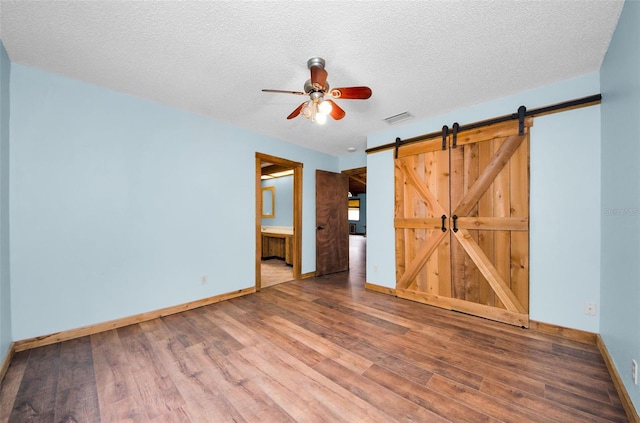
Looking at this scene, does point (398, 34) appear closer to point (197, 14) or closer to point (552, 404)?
point (197, 14)

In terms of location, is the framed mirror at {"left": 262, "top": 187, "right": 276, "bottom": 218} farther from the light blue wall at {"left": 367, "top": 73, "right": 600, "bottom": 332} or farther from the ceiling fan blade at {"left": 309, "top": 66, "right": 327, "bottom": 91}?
the light blue wall at {"left": 367, "top": 73, "right": 600, "bottom": 332}

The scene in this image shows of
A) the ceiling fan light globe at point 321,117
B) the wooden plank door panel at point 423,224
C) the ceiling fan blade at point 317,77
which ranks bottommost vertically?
the wooden plank door panel at point 423,224

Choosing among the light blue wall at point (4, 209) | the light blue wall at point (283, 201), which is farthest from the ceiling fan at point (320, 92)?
the light blue wall at point (283, 201)

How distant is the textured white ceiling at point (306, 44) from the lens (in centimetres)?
157

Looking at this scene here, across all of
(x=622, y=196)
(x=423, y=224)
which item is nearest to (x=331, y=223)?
(x=423, y=224)

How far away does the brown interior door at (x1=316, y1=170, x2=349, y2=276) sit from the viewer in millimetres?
4891

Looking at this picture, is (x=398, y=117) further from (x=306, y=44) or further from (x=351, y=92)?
(x=306, y=44)

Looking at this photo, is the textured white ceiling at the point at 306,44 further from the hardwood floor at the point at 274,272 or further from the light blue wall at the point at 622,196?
the hardwood floor at the point at 274,272

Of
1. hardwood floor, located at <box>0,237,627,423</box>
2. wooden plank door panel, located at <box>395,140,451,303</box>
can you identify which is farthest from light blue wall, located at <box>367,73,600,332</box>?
wooden plank door panel, located at <box>395,140,451,303</box>

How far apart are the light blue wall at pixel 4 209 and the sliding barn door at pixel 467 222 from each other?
160 inches

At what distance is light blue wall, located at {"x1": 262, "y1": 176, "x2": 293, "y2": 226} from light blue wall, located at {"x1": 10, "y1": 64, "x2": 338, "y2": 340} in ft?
9.85

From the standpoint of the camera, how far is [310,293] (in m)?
3.75

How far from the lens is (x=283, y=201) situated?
683cm

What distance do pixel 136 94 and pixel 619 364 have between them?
4.88 metres
